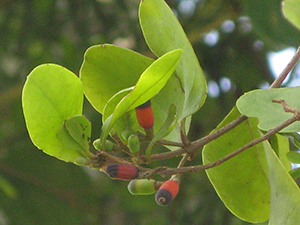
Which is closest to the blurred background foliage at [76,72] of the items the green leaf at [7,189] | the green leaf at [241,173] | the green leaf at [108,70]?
the green leaf at [7,189]

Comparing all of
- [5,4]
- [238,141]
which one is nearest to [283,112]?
[238,141]

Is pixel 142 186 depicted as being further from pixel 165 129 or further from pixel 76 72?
pixel 76 72

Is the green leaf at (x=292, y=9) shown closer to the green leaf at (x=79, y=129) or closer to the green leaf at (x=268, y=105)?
the green leaf at (x=268, y=105)

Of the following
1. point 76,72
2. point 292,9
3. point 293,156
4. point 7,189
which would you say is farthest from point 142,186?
point 7,189

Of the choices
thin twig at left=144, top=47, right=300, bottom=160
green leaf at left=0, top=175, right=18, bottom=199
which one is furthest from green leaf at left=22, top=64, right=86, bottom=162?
green leaf at left=0, top=175, right=18, bottom=199

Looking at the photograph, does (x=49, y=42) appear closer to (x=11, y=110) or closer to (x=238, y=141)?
(x=11, y=110)

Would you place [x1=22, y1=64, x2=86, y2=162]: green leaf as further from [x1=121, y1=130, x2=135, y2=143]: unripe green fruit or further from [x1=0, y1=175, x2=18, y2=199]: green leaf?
[x1=0, y1=175, x2=18, y2=199]: green leaf
